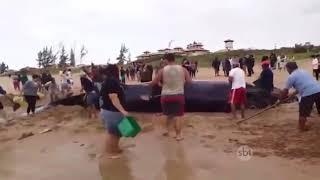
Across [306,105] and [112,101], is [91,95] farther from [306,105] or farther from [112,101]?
[306,105]

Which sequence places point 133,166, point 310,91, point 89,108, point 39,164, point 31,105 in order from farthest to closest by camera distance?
point 31,105
point 89,108
point 310,91
point 39,164
point 133,166

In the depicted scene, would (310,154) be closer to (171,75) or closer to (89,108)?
(171,75)

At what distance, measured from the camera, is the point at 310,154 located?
8.55 meters

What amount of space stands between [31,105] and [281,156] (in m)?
10.3

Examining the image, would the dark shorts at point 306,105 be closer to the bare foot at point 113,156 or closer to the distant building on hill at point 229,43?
the bare foot at point 113,156

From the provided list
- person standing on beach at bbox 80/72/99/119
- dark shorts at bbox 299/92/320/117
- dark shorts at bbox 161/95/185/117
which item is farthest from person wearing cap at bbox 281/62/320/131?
person standing on beach at bbox 80/72/99/119

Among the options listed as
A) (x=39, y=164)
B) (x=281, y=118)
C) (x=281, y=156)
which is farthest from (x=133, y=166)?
(x=281, y=118)

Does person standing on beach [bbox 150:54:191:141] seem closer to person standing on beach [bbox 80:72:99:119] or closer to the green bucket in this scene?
the green bucket

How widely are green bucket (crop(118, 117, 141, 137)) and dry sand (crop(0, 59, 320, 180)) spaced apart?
0.47 metres

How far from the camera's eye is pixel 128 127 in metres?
8.55

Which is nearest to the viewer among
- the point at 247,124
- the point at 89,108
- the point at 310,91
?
the point at 310,91

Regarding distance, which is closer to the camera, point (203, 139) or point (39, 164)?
point (39, 164)

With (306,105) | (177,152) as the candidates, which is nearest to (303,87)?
(306,105)

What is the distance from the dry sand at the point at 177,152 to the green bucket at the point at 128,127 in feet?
1.53
